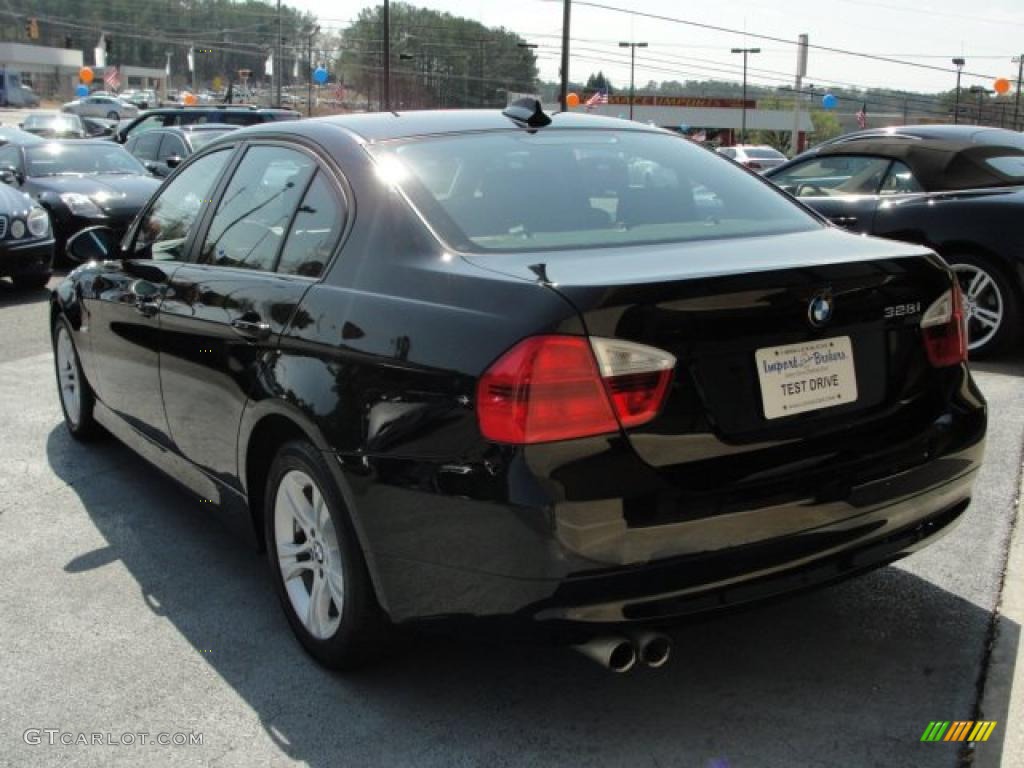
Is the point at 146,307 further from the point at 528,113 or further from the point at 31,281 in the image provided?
the point at 31,281

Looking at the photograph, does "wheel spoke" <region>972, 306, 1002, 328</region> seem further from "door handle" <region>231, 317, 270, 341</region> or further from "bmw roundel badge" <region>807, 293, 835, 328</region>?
"door handle" <region>231, 317, 270, 341</region>

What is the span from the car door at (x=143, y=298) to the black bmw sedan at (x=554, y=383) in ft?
1.33

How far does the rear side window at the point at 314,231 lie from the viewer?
317 centimetres

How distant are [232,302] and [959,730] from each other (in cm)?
253

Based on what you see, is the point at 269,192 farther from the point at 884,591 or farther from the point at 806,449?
the point at 884,591

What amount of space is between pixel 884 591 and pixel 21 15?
13152 centimetres

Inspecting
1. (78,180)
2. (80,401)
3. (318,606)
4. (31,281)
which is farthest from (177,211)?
(78,180)

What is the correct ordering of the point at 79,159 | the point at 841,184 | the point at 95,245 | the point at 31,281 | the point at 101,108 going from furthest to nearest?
1. the point at 101,108
2. the point at 79,159
3. the point at 31,281
4. the point at 841,184
5. the point at 95,245

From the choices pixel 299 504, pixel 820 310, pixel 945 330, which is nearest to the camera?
pixel 820 310

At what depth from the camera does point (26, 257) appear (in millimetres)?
10062

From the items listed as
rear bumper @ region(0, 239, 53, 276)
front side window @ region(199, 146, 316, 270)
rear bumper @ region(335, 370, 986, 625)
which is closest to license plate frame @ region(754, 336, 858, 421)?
rear bumper @ region(335, 370, 986, 625)

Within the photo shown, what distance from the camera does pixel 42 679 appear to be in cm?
315

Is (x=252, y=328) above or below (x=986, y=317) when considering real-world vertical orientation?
above

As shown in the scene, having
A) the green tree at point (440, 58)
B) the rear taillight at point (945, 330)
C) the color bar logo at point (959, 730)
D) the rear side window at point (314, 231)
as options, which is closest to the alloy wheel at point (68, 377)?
the rear side window at point (314, 231)
